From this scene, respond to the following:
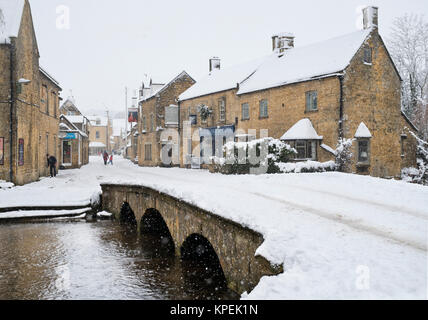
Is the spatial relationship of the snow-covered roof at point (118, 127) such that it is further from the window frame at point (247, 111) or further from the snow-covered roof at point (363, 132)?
the snow-covered roof at point (363, 132)

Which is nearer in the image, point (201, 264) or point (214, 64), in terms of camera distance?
point (201, 264)

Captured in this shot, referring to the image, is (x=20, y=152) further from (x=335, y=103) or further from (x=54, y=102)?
(x=335, y=103)

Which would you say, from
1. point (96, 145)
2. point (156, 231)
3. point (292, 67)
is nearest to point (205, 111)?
point (292, 67)

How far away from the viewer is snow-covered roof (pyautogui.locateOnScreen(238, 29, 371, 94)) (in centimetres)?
2194

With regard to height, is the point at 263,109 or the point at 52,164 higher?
the point at 263,109

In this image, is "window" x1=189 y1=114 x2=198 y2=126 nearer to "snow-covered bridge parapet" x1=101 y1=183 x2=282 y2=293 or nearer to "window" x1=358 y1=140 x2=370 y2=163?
"window" x1=358 y1=140 x2=370 y2=163

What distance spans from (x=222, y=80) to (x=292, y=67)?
846 cm

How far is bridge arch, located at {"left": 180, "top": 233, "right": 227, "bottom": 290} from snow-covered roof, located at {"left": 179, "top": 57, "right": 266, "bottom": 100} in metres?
19.3

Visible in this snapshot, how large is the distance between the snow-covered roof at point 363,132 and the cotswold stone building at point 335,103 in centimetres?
6

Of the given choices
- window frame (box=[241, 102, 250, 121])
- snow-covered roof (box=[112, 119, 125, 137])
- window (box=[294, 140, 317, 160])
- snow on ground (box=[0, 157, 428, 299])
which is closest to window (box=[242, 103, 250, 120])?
window frame (box=[241, 102, 250, 121])

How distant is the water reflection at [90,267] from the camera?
8305mm

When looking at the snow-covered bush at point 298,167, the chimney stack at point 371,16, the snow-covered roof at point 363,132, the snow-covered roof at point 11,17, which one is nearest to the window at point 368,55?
the chimney stack at point 371,16

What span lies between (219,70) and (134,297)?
100 feet

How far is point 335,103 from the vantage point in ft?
69.1
